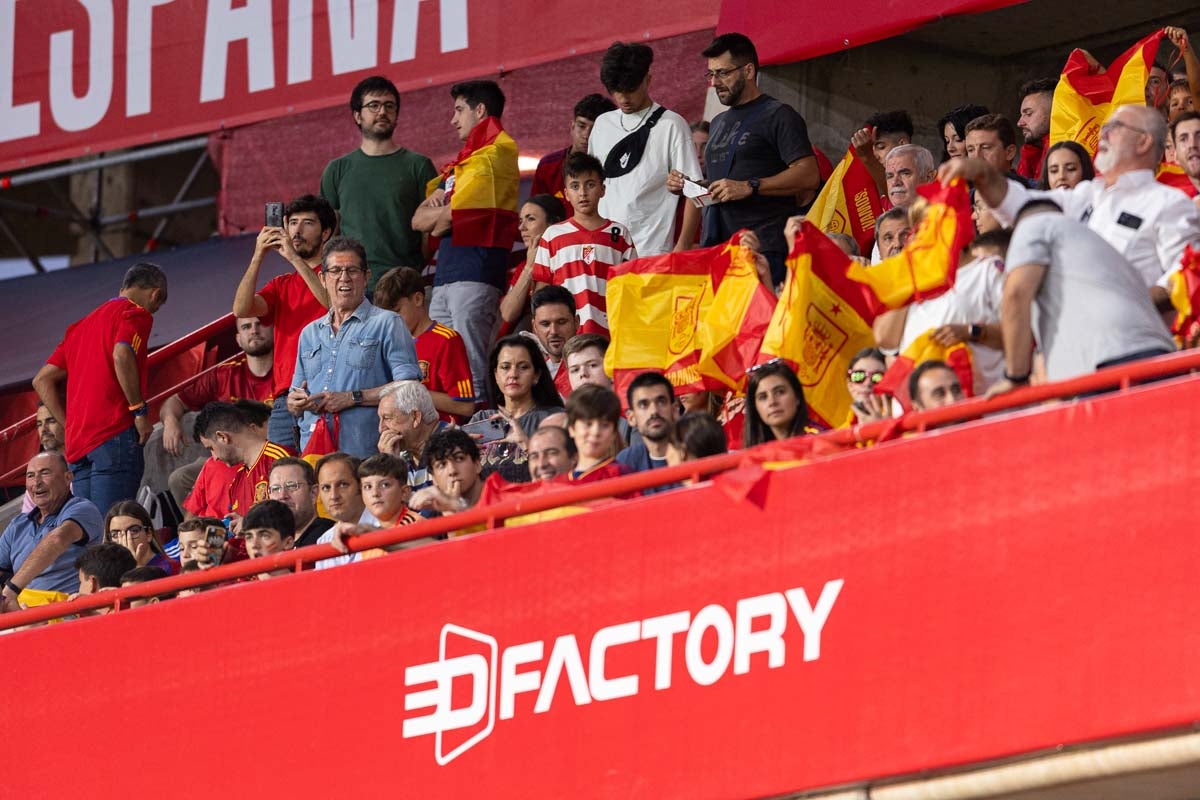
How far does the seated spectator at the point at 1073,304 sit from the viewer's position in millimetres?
6008

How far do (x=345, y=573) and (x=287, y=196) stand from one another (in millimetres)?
7110

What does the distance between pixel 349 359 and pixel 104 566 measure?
138 cm

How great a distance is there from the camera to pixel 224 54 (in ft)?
46.1

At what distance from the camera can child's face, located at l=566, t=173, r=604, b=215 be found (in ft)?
31.4

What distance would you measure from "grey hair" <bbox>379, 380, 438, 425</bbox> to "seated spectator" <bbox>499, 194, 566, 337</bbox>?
52.8 inches

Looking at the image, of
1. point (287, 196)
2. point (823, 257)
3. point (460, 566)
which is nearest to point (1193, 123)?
point (823, 257)

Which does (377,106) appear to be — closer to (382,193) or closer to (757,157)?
(382,193)

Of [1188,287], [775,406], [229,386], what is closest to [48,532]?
[229,386]

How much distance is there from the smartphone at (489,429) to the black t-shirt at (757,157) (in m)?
1.27

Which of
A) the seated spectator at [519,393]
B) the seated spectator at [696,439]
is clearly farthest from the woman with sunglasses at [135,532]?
the seated spectator at [696,439]

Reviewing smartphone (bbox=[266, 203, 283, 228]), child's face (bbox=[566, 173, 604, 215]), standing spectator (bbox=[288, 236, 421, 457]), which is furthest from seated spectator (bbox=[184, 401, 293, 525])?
child's face (bbox=[566, 173, 604, 215])

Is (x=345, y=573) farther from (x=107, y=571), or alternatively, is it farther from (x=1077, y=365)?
(x=1077, y=365)

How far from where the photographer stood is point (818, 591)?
20.9 ft

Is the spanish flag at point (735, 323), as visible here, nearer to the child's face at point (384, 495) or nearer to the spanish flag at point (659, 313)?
the spanish flag at point (659, 313)
